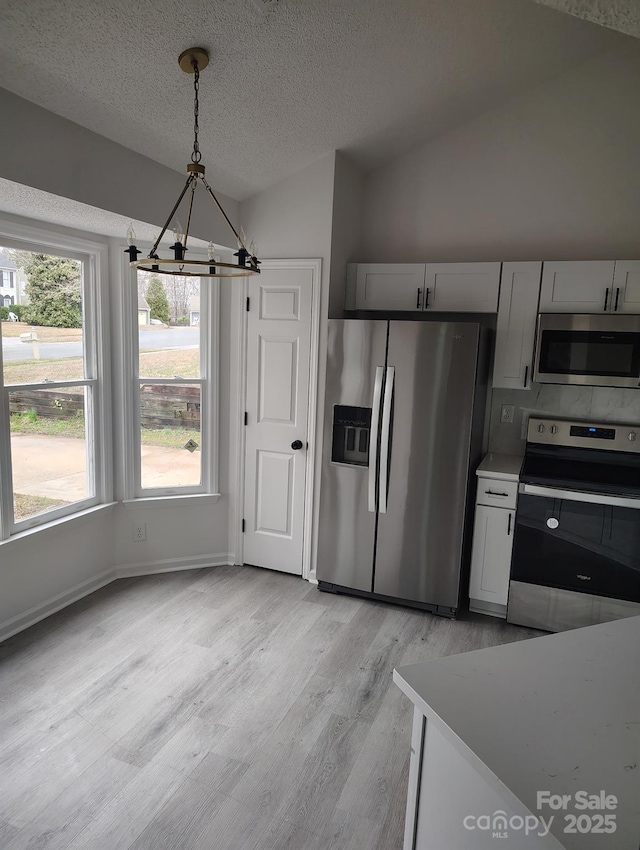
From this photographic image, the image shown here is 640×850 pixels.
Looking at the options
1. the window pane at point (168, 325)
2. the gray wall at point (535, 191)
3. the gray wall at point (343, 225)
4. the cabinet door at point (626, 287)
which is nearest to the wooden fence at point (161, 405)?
the window pane at point (168, 325)

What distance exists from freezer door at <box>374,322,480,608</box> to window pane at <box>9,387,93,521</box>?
1.87m

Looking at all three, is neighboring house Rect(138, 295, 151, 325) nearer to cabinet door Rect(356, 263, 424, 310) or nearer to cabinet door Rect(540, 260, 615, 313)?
cabinet door Rect(356, 263, 424, 310)

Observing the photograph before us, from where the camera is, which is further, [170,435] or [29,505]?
[170,435]

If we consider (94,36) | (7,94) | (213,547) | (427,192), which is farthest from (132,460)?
(427,192)

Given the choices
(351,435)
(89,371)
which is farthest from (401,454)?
(89,371)

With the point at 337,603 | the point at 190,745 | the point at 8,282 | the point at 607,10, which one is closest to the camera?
the point at 607,10

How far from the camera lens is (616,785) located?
94 centimetres

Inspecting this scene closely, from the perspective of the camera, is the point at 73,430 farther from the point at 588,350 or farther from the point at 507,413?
the point at 588,350

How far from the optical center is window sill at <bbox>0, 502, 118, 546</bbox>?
2.96 m

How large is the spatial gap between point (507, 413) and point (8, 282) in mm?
3055

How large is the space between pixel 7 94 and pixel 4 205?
0.57 meters

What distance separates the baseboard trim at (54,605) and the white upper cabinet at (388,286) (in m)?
2.40

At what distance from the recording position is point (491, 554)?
324 cm

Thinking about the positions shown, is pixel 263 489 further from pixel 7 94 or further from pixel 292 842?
pixel 7 94
